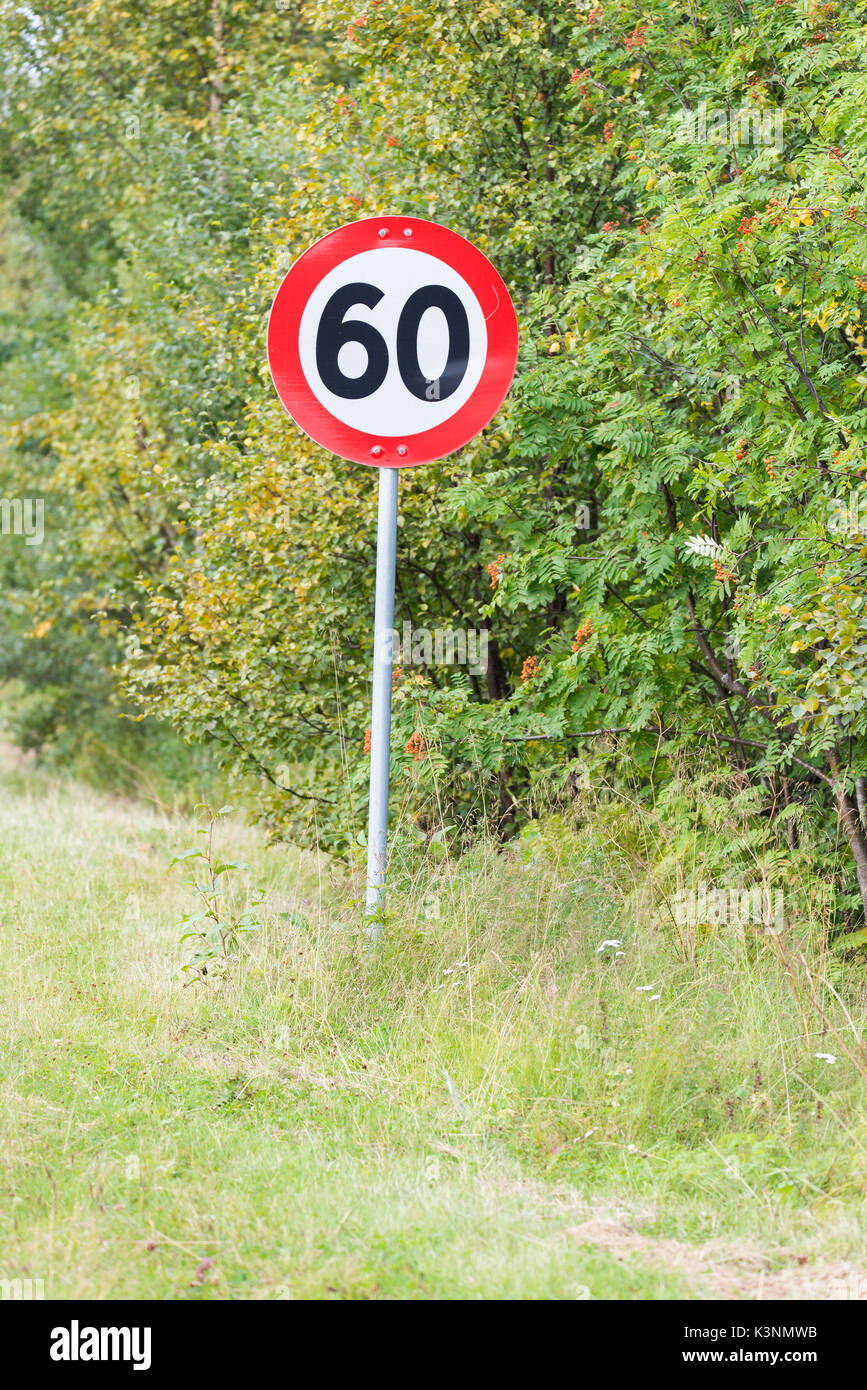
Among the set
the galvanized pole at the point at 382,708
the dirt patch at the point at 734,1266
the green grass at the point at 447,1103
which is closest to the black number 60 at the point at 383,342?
the galvanized pole at the point at 382,708

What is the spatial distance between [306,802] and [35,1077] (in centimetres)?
351

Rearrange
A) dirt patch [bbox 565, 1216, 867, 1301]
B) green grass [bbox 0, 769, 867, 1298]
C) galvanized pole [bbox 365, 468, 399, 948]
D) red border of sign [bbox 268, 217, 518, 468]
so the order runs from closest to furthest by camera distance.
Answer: dirt patch [bbox 565, 1216, 867, 1301]
green grass [bbox 0, 769, 867, 1298]
red border of sign [bbox 268, 217, 518, 468]
galvanized pole [bbox 365, 468, 399, 948]

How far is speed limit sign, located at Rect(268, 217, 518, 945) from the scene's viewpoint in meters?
4.78

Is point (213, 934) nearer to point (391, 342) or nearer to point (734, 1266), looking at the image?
point (391, 342)

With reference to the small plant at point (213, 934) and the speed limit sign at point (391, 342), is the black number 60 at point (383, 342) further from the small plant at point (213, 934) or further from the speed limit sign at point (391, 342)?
the small plant at point (213, 934)

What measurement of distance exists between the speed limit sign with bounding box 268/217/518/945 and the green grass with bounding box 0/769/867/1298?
511mm

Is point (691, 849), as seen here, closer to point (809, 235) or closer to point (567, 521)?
point (567, 521)

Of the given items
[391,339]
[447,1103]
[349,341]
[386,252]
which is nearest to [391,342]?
[391,339]

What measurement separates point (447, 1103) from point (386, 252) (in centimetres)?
297

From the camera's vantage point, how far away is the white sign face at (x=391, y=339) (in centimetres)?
478

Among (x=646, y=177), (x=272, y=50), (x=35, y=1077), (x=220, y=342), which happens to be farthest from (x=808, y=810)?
(x=272, y=50)

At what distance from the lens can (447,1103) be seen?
155 inches

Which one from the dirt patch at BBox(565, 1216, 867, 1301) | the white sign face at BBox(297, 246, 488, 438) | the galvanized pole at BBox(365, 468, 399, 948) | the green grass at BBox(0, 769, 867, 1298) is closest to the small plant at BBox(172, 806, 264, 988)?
the green grass at BBox(0, 769, 867, 1298)

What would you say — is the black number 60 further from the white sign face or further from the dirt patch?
the dirt patch
